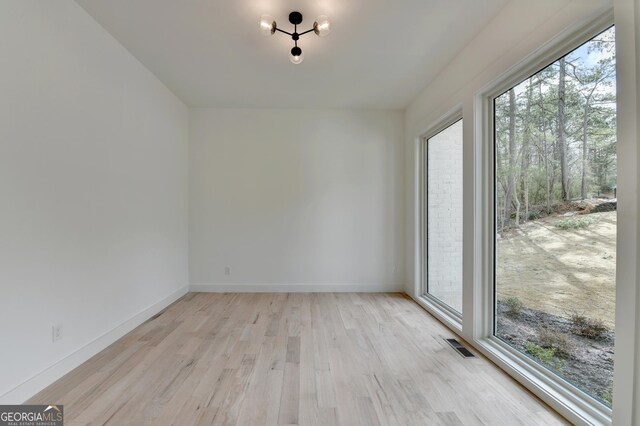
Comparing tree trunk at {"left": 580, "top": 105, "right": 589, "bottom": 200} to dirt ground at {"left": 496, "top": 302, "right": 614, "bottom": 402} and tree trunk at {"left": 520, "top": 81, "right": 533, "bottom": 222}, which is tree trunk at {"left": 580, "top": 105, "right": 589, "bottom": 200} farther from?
dirt ground at {"left": 496, "top": 302, "right": 614, "bottom": 402}

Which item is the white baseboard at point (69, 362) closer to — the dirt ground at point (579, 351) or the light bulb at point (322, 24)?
the light bulb at point (322, 24)

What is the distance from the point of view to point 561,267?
184cm

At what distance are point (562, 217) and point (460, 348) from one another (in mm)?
1403

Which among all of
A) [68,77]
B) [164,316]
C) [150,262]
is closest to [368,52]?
[68,77]

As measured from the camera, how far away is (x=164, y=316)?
329cm

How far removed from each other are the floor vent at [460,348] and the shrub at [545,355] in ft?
1.46

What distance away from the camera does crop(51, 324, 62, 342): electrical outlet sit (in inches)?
77.7

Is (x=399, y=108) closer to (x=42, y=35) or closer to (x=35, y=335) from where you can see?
(x=42, y=35)

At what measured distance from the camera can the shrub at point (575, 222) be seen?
5.51ft

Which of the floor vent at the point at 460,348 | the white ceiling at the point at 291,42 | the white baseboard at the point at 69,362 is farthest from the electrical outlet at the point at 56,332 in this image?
the floor vent at the point at 460,348

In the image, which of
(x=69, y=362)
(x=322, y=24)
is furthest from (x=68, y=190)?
(x=322, y=24)

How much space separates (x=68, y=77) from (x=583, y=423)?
4.03m

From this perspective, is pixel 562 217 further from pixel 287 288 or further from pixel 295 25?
pixel 287 288

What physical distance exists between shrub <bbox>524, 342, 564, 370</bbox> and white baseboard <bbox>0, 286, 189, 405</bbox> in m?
3.40
